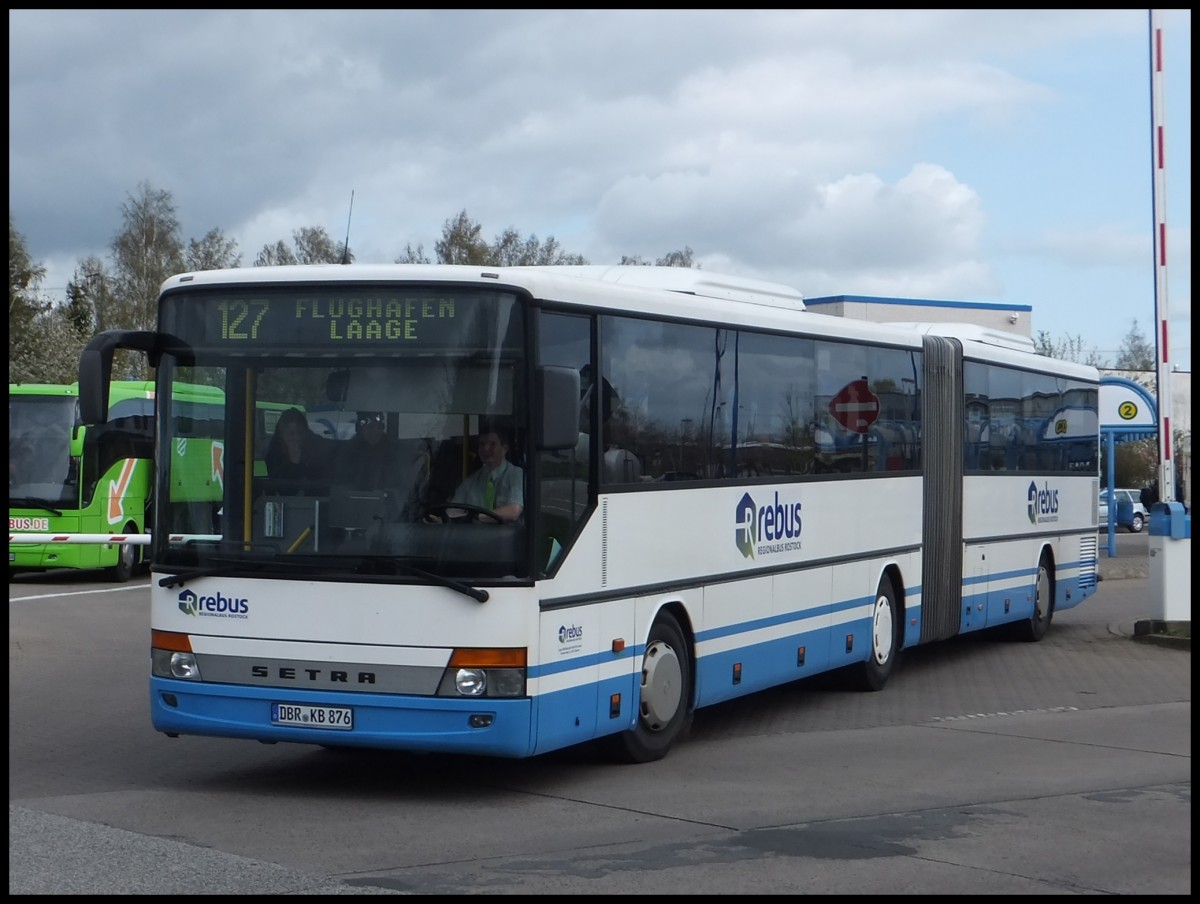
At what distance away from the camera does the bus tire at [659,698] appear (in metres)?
10.2

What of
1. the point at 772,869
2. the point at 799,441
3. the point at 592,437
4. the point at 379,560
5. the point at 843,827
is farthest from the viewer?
the point at 799,441

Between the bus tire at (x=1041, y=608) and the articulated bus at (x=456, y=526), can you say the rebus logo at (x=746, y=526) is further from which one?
the bus tire at (x=1041, y=608)

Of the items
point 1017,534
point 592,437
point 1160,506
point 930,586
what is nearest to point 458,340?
point 592,437

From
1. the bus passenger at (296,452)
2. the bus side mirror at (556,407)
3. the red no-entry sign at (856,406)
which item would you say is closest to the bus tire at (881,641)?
the red no-entry sign at (856,406)

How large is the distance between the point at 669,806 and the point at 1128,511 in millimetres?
53434

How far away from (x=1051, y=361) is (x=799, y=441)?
7847 millimetres

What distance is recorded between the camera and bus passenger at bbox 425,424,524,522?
8.91 metres

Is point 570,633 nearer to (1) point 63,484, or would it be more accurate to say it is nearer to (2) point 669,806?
(2) point 669,806

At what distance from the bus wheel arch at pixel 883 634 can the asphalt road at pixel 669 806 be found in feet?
0.66

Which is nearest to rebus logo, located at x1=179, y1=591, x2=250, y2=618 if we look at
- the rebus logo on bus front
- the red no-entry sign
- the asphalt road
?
the asphalt road

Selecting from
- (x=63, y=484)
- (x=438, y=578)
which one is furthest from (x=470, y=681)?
(x=63, y=484)

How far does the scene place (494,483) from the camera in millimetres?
8938

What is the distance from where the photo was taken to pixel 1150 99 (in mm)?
18547

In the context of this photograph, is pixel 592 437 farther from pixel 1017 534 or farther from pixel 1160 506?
pixel 1160 506
